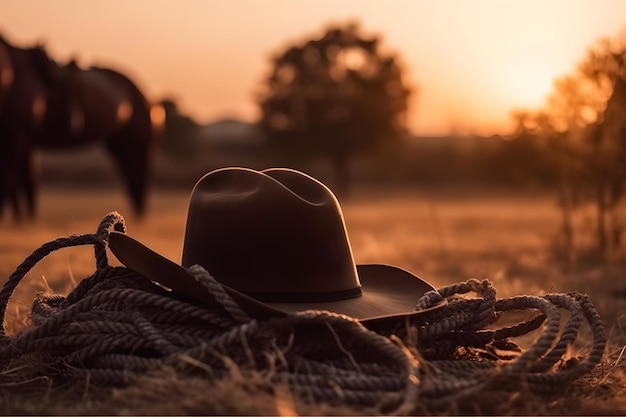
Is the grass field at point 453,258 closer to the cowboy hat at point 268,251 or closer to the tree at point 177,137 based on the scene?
the cowboy hat at point 268,251

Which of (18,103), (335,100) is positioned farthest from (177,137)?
(18,103)

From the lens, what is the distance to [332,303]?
3.12m

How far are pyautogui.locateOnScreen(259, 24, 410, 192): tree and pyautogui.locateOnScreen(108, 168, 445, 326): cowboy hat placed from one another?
1135 inches

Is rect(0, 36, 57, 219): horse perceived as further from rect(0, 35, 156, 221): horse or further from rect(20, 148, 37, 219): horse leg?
rect(20, 148, 37, 219): horse leg

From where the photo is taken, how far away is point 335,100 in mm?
32750

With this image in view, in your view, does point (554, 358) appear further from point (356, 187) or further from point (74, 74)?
point (356, 187)

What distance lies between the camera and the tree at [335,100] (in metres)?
32.2

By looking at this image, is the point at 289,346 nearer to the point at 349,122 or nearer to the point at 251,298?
the point at 251,298

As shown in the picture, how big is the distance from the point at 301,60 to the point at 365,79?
2407 millimetres

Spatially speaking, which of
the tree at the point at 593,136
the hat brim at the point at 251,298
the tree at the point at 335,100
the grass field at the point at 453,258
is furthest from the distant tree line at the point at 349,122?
the hat brim at the point at 251,298

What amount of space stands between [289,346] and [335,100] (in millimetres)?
30355

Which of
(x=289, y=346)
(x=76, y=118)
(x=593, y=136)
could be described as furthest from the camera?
(x=76, y=118)

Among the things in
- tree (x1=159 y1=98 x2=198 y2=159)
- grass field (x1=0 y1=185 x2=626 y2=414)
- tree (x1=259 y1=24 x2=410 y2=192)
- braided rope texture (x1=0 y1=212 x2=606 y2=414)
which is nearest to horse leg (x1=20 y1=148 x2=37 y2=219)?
grass field (x1=0 y1=185 x2=626 y2=414)

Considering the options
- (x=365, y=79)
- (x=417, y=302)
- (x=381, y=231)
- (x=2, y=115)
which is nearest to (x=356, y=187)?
(x=365, y=79)
